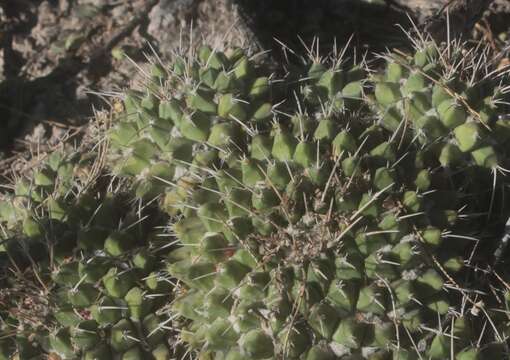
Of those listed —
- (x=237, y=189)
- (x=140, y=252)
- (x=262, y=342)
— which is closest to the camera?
(x=262, y=342)

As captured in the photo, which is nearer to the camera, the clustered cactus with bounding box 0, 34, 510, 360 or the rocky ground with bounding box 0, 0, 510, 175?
the clustered cactus with bounding box 0, 34, 510, 360

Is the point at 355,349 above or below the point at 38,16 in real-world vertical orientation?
below

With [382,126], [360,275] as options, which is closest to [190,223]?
[360,275]

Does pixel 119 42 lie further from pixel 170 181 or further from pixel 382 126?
pixel 382 126

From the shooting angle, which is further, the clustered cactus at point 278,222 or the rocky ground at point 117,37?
the rocky ground at point 117,37

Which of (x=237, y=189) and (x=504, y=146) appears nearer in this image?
(x=237, y=189)
